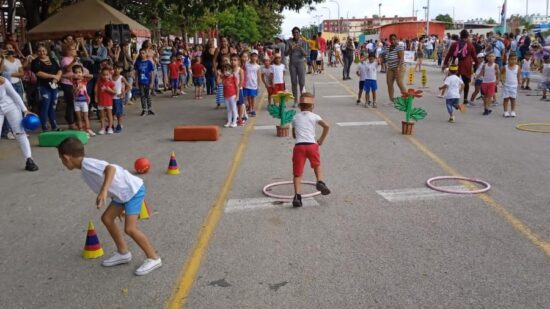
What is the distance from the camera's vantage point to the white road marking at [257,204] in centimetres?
659

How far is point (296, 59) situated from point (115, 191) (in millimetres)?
11750

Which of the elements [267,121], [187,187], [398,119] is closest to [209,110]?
[267,121]

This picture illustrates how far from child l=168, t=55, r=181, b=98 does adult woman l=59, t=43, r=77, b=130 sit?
22.4ft

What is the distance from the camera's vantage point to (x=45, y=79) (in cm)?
1212

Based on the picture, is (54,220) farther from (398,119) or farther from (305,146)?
(398,119)

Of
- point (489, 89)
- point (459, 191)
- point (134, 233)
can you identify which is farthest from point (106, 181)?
point (489, 89)

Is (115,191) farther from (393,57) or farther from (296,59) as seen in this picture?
(393,57)

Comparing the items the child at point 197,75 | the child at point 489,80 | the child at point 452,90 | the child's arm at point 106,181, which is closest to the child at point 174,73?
the child at point 197,75

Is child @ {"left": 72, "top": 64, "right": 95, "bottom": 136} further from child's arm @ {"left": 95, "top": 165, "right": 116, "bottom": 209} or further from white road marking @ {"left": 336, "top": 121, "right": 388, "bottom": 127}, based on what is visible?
child's arm @ {"left": 95, "top": 165, "right": 116, "bottom": 209}

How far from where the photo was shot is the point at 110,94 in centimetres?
1216

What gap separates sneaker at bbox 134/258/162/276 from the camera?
15.6 ft

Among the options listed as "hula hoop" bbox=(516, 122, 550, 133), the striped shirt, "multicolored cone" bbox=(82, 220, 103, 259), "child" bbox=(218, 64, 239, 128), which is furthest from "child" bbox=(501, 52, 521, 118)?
"multicolored cone" bbox=(82, 220, 103, 259)

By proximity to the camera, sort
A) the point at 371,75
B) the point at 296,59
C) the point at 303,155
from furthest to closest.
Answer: the point at 296,59 < the point at 371,75 < the point at 303,155

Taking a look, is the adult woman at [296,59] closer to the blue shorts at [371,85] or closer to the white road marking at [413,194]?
the blue shorts at [371,85]
